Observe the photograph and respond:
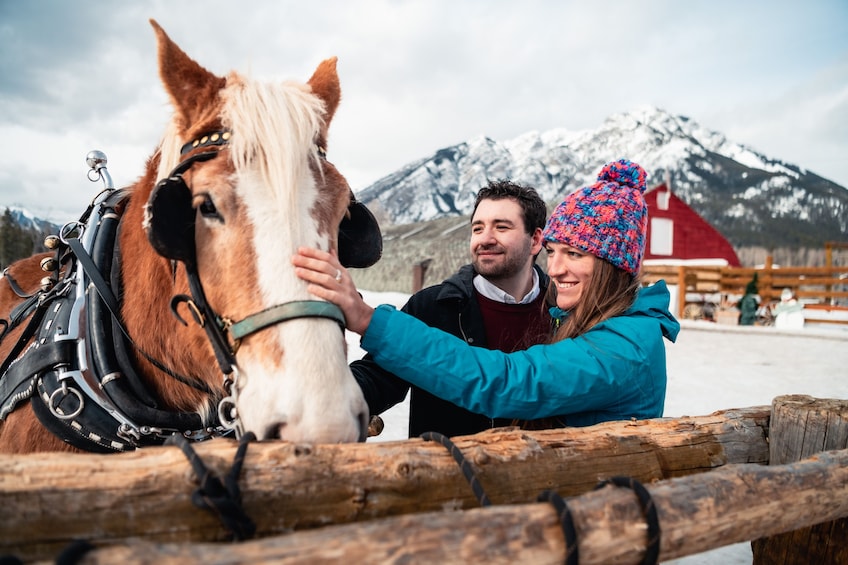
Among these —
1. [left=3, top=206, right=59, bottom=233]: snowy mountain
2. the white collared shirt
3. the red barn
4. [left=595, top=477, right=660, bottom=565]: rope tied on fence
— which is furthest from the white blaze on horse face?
the red barn

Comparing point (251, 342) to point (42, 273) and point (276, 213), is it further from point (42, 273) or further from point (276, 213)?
point (42, 273)

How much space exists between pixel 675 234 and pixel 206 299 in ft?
93.3

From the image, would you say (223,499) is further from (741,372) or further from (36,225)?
(36,225)

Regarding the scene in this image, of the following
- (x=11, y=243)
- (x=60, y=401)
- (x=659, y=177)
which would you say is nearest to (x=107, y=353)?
(x=60, y=401)

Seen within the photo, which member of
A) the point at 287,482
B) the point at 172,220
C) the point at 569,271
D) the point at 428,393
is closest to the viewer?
the point at 287,482

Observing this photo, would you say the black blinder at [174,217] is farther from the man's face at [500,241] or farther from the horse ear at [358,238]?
the man's face at [500,241]

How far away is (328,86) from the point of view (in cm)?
204

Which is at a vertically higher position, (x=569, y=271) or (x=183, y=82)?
(x=183, y=82)

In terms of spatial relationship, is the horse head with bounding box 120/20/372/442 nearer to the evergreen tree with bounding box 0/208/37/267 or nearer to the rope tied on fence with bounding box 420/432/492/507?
the rope tied on fence with bounding box 420/432/492/507

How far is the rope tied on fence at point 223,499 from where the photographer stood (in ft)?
2.78

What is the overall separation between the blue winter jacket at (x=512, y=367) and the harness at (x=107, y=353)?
0.78ft

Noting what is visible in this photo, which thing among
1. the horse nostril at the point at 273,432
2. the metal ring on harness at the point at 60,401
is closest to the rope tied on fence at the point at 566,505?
the horse nostril at the point at 273,432

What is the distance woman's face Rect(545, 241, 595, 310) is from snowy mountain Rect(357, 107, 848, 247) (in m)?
21.0

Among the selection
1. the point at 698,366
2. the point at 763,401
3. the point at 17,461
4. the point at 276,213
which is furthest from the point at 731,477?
the point at 698,366
